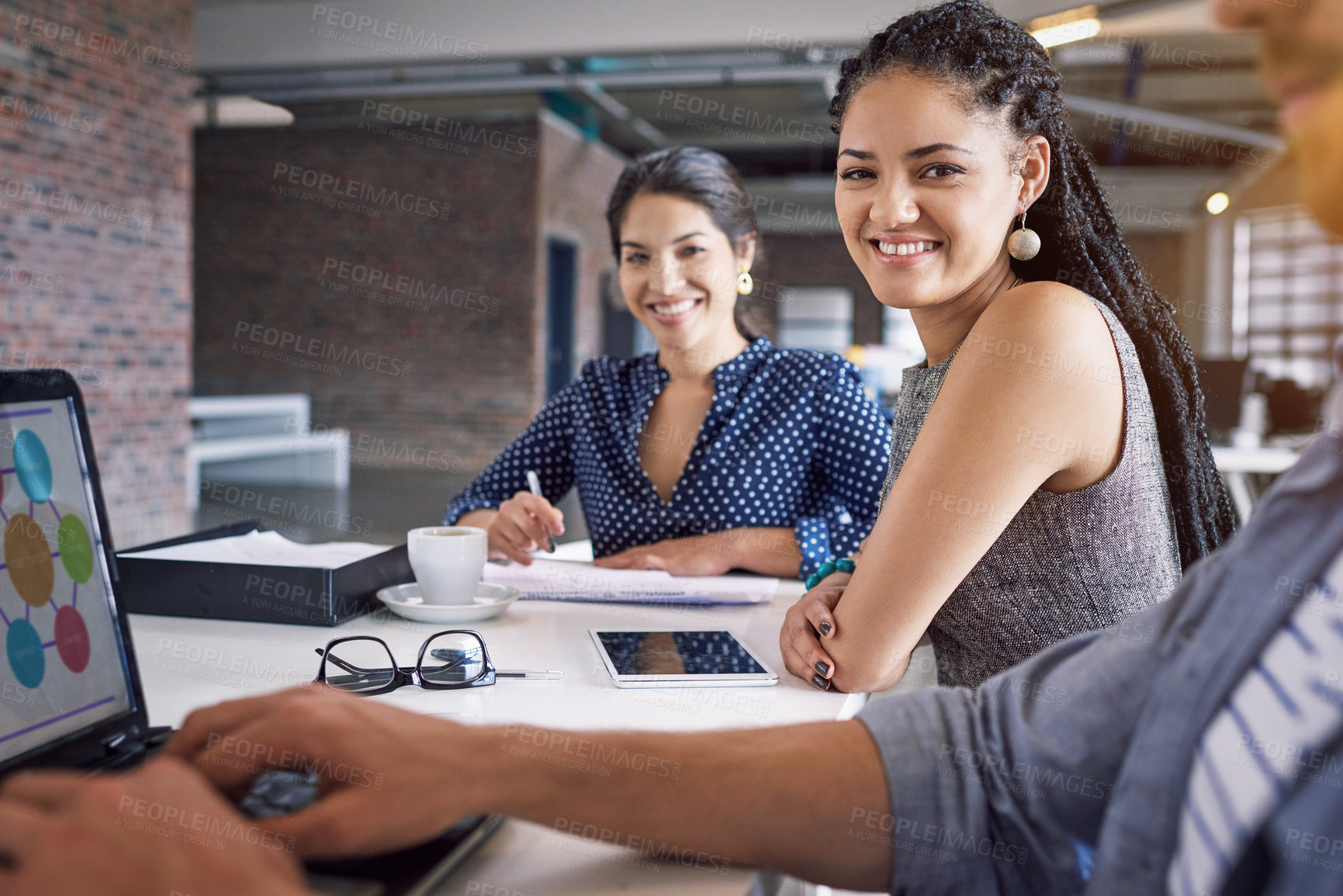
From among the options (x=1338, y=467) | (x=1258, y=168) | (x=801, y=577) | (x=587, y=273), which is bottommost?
(x=801, y=577)

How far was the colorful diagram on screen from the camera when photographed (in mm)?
667

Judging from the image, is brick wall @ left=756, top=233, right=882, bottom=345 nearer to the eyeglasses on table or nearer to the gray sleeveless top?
the gray sleeveless top

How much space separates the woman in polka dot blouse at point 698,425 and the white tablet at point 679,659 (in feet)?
1.74

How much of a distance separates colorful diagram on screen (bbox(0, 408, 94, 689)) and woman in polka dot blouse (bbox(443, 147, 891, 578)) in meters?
1.07

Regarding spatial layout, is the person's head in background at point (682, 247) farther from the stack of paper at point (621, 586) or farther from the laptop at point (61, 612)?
the laptop at point (61, 612)

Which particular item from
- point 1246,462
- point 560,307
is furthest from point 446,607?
point 560,307

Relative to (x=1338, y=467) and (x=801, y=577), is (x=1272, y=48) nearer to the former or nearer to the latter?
(x=1338, y=467)

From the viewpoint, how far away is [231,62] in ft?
24.3

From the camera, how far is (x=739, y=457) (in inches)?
77.3

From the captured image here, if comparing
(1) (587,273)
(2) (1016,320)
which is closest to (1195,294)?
(1) (587,273)

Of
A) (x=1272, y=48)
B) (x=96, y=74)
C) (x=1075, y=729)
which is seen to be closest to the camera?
(x=1272, y=48)

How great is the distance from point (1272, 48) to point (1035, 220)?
2.73ft

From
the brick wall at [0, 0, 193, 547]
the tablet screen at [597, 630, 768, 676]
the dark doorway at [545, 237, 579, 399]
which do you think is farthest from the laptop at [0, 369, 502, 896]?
the dark doorway at [545, 237, 579, 399]

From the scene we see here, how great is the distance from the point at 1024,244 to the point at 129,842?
3.76 feet
